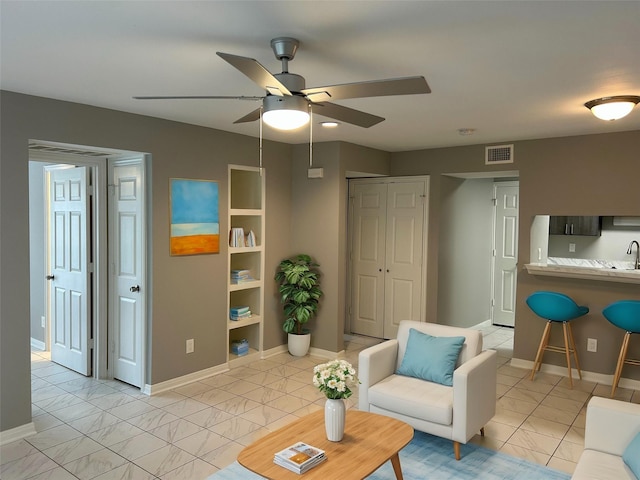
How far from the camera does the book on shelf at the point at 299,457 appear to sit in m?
2.25

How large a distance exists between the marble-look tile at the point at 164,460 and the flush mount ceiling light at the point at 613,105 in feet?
11.7

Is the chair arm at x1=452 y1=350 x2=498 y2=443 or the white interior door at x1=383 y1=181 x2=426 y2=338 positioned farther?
the white interior door at x1=383 y1=181 x2=426 y2=338

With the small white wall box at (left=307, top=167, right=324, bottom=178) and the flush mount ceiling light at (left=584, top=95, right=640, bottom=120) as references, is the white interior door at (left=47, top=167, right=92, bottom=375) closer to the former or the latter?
the small white wall box at (left=307, top=167, right=324, bottom=178)

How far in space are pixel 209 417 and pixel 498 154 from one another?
154 inches

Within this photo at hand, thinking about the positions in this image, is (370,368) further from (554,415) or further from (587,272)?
(587,272)

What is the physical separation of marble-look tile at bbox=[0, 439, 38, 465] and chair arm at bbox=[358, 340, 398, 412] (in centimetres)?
223

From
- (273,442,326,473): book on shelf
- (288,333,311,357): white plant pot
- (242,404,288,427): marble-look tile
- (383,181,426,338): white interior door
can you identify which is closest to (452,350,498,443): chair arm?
(273,442,326,473): book on shelf

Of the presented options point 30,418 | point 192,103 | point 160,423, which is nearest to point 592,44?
point 192,103

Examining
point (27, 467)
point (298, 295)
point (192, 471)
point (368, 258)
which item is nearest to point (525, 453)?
point (192, 471)

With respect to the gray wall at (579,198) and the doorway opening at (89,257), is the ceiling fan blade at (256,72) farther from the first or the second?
the gray wall at (579,198)

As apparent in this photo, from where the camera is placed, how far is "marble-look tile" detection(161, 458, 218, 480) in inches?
115

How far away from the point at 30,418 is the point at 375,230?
424 cm

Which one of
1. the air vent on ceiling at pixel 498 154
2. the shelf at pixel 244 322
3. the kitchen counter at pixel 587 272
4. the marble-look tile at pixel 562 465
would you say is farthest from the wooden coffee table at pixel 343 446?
the air vent on ceiling at pixel 498 154

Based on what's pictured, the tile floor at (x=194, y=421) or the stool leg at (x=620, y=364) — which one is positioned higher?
the stool leg at (x=620, y=364)
